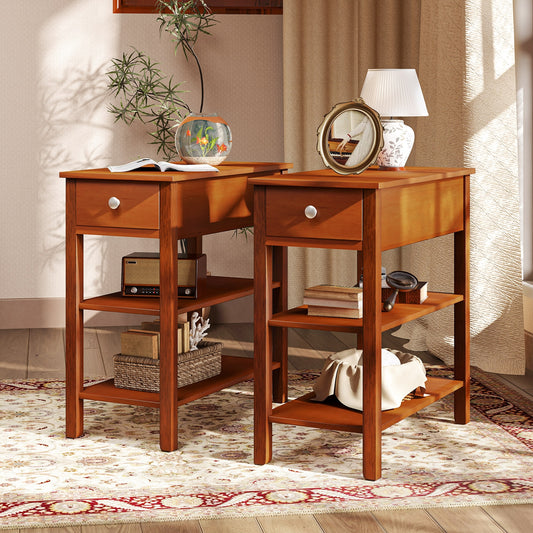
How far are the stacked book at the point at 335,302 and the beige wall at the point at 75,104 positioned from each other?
2300mm

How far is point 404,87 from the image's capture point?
2920 millimetres

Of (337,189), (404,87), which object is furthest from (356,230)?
(404,87)

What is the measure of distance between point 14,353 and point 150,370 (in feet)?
4.94

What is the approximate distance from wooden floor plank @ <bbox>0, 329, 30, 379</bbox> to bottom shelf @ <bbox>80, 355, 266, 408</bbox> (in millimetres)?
936

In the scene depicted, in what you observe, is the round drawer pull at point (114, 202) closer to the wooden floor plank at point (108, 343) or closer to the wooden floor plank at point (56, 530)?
the wooden floor plank at point (56, 530)

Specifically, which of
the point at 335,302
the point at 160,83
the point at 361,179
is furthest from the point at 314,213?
the point at 160,83

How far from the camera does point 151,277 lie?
285 cm

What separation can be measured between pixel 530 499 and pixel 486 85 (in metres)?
1.90

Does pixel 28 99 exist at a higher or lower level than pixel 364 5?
lower

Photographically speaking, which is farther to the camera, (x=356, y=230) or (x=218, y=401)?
(x=218, y=401)

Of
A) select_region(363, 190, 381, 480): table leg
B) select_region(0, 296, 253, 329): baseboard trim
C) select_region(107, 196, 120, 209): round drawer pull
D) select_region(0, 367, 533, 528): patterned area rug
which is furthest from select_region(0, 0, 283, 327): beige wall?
select_region(363, 190, 381, 480): table leg

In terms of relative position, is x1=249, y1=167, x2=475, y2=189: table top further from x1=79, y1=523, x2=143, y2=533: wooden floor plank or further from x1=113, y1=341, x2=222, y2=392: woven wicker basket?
x1=79, y1=523, x2=143, y2=533: wooden floor plank

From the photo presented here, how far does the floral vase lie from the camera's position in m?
2.88

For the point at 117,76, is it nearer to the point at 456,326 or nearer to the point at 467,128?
the point at 467,128
